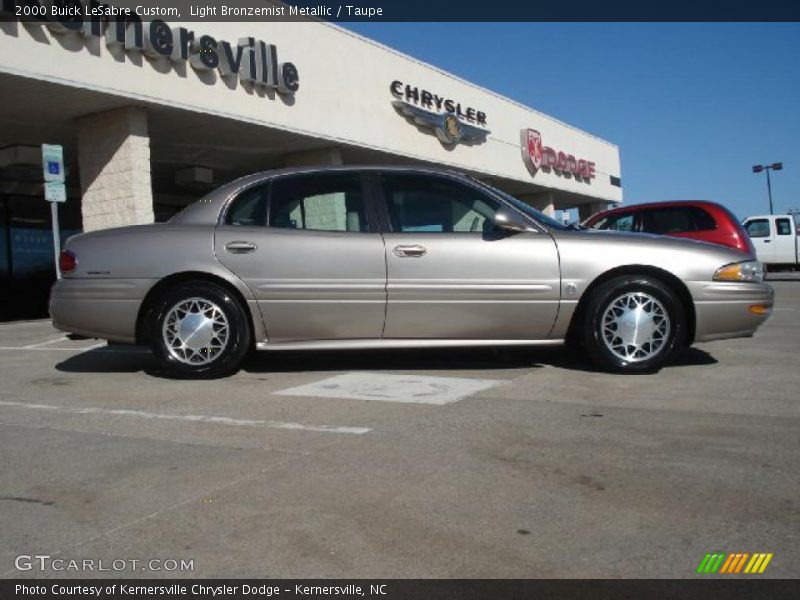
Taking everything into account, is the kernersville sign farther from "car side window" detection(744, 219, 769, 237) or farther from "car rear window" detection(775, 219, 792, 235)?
"car rear window" detection(775, 219, 792, 235)

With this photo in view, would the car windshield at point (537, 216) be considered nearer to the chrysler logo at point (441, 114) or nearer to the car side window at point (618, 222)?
the car side window at point (618, 222)

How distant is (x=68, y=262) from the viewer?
5422 millimetres

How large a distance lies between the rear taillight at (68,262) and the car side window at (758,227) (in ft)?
69.9

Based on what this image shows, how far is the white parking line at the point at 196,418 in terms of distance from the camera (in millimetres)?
3789

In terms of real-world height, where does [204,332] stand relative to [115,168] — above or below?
below

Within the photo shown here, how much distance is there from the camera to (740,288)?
523 centimetres

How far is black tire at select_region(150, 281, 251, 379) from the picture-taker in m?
5.23

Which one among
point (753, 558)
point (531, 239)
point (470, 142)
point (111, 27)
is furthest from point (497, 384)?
point (470, 142)

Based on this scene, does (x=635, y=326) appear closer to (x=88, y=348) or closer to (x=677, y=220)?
(x=677, y=220)

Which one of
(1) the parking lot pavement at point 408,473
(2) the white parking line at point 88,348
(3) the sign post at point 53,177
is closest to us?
(1) the parking lot pavement at point 408,473

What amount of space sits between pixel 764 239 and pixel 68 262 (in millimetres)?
21472

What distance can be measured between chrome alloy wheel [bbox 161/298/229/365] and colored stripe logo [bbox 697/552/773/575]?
3744mm

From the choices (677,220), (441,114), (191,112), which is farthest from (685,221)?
(441,114)
